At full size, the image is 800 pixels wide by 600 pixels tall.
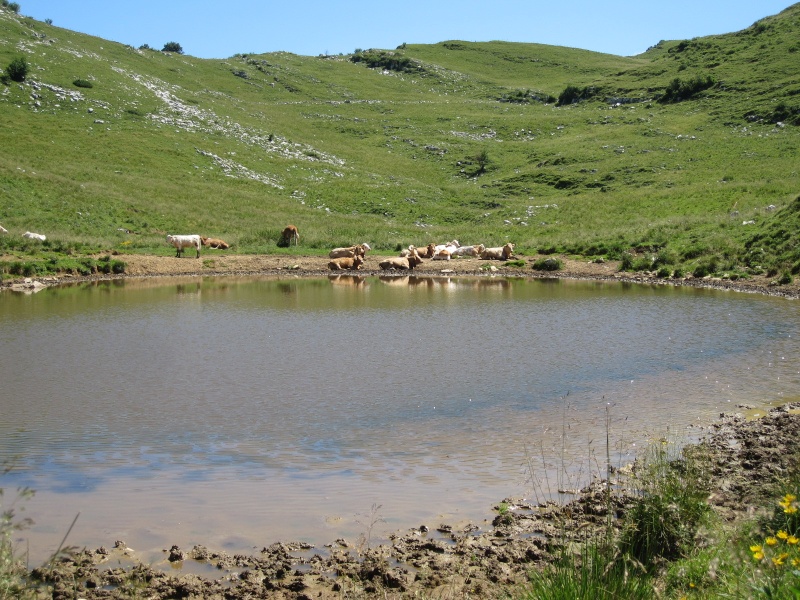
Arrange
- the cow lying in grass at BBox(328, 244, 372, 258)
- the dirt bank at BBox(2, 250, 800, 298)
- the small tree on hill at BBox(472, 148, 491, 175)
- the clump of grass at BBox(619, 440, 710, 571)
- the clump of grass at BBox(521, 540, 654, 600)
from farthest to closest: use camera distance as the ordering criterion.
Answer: the small tree on hill at BBox(472, 148, 491, 175), the cow lying in grass at BBox(328, 244, 372, 258), the dirt bank at BBox(2, 250, 800, 298), the clump of grass at BBox(619, 440, 710, 571), the clump of grass at BBox(521, 540, 654, 600)

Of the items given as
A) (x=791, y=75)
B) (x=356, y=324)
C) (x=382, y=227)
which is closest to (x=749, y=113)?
(x=791, y=75)

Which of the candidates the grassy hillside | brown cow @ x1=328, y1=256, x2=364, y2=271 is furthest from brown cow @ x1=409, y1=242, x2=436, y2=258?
brown cow @ x1=328, y1=256, x2=364, y2=271

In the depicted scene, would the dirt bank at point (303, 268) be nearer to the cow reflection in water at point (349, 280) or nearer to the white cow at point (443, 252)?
the white cow at point (443, 252)

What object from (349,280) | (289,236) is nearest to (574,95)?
(289,236)

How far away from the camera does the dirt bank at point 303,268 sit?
1475 inches

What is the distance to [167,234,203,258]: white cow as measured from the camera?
146 ft

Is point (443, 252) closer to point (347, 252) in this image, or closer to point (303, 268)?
point (347, 252)

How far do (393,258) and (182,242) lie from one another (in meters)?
12.3

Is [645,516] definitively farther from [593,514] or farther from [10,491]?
[10,491]

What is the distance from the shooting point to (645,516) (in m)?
7.46

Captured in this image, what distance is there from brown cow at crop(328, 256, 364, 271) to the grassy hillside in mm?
6791

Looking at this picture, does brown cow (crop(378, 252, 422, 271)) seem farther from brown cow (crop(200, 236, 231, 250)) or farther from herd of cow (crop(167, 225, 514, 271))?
brown cow (crop(200, 236, 231, 250))

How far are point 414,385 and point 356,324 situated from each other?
8.23 m

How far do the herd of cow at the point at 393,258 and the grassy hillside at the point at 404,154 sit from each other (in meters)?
2.93
